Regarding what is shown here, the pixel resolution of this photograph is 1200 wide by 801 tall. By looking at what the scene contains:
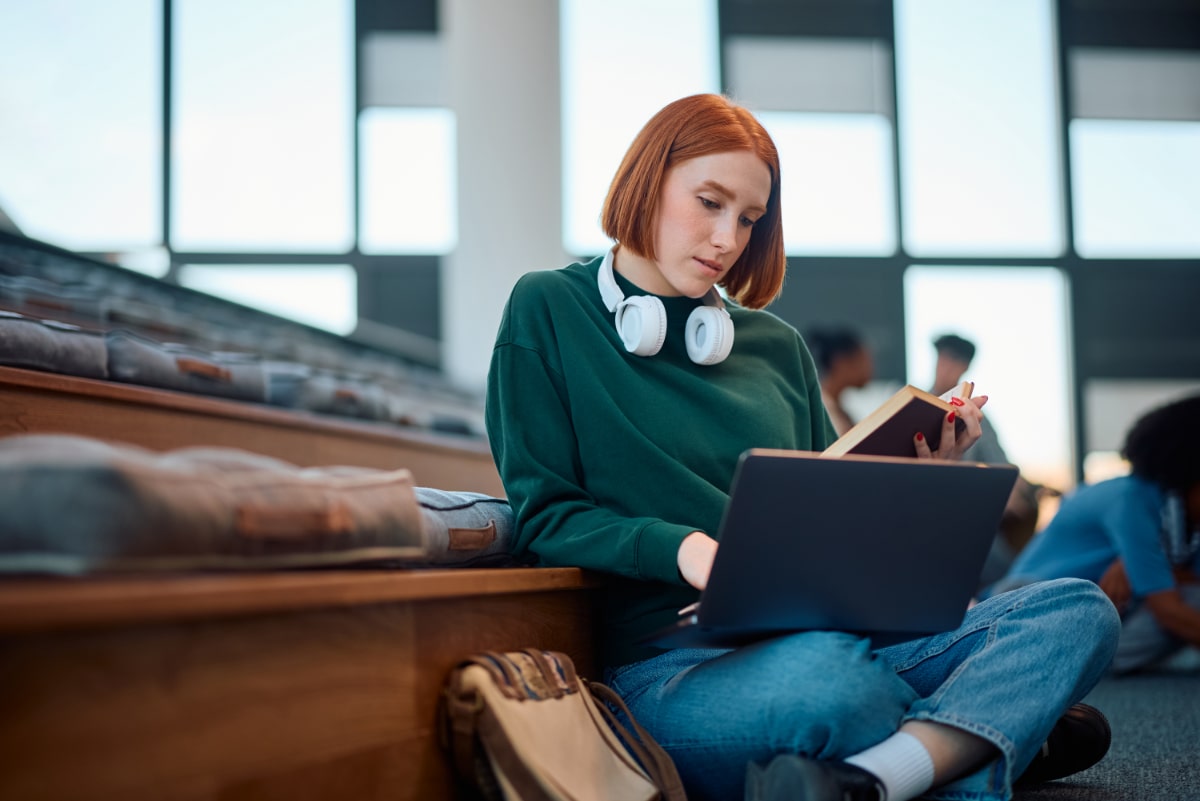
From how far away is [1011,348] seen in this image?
5.54m

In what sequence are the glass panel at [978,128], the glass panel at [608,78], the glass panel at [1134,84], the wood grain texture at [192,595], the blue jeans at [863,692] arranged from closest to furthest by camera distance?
the wood grain texture at [192,595] < the blue jeans at [863,692] < the glass panel at [608,78] < the glass panel at [978,128] < the glass panel at [1134,84]

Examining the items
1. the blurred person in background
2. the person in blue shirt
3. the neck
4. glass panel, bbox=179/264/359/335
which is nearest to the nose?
the neck

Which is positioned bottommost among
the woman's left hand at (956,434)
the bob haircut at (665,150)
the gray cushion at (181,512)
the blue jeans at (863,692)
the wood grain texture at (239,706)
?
the blue jeans at (863,692)

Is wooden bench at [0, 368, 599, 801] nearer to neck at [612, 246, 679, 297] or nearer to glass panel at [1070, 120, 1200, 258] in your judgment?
neck at [612, 246, 679, 297]

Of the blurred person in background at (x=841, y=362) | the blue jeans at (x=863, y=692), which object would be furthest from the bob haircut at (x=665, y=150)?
the blurred person in background at (x=841, y=362)

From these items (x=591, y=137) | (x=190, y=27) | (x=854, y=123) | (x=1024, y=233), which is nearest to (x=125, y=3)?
(x=190, y=27)

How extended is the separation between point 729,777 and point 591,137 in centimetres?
456

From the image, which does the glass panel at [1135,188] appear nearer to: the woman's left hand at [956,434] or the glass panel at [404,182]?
the glass panel at [404,182]

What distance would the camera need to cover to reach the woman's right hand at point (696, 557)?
1131 mm

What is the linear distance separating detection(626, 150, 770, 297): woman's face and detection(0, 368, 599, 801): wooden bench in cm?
42

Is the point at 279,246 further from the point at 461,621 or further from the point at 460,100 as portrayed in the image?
the point at 461,621

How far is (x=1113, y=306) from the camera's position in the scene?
5637 millimetres

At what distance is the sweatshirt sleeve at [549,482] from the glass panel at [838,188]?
4.29 meters

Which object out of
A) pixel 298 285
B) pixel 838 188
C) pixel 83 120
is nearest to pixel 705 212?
pixel 83 120
